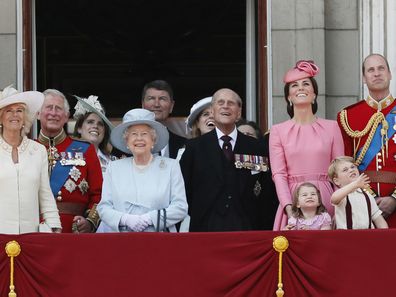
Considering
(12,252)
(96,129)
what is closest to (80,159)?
(96,129)

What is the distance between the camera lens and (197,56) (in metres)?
18.7

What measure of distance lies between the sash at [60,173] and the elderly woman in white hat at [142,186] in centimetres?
65

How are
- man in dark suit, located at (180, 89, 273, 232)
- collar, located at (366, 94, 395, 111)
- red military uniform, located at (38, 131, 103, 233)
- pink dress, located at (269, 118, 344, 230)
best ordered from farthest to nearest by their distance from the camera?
red military uniform, located at (38, 131, 103, 233), collar, located at (366, 94, 395, 111), man in dark suit, located at (180, 89, 273, 232), pink dress, located at (269, 118, 344, 230)

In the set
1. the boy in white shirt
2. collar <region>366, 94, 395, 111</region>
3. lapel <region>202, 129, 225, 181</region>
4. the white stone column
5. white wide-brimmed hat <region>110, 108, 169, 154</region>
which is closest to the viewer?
the boy in white shirt

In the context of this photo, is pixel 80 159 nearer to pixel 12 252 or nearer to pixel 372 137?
pixel 12 252

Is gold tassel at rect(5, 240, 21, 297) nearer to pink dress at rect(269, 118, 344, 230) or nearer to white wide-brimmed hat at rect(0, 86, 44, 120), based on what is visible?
white wide-brimmed hat at rect(0, 86, 44, 120)

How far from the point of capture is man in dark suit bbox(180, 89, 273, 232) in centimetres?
A: 1098

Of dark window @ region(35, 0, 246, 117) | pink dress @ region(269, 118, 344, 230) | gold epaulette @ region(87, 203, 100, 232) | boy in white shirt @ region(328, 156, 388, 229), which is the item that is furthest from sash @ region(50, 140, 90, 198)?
dark window @ region(35, 0, 246, 117)

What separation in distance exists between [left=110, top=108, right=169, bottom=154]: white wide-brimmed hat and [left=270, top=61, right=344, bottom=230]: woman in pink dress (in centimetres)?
77

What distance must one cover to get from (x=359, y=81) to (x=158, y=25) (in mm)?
5655

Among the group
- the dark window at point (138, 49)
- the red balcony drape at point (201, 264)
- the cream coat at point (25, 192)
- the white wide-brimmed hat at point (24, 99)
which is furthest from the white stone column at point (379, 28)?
the dark window at point (138, 49)

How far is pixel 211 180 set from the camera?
1105 cm

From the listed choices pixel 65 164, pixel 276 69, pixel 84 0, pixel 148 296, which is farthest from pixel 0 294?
pixel 84 0

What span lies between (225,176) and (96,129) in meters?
1.50
